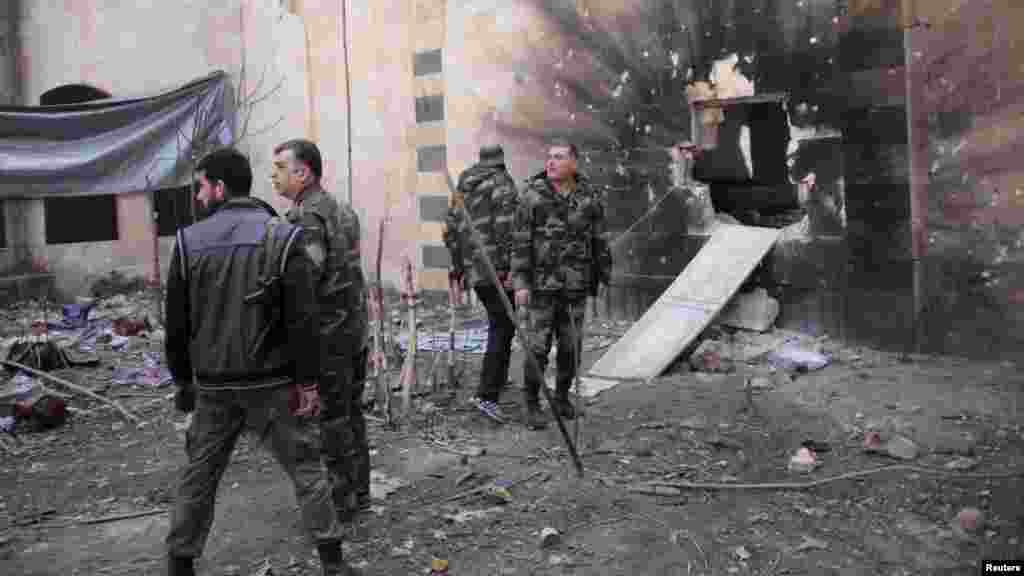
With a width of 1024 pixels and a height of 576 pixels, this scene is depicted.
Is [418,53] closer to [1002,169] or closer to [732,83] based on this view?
[732,83]

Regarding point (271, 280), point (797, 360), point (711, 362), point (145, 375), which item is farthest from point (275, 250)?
point (145, 375)

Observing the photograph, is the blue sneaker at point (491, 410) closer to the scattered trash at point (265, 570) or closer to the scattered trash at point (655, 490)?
the scattered trash at point (655, 490)

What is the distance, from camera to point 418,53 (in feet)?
33.9

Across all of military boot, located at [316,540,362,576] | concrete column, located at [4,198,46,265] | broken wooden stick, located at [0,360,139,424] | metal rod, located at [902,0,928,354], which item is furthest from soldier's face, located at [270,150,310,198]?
concrete column, located at [4,198,46,265]

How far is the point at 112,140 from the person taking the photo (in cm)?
1159

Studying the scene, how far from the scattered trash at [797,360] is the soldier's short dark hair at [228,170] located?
4.50 m

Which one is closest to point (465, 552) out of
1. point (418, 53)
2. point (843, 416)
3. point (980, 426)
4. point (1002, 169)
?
point (843, 416)

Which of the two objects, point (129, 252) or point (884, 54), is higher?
point (884, 54)

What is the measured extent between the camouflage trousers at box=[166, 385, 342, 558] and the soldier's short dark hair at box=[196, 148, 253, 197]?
0.78 metres

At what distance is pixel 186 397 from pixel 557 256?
2.56m

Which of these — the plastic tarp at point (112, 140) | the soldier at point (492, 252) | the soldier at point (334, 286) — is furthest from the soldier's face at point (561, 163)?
the plastic tarp at point (112, 140)

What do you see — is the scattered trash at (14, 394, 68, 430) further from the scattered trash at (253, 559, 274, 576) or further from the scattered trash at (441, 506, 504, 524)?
the scattered trash at (441, 506, 504, 524)

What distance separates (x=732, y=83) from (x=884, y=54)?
1236 millimetres

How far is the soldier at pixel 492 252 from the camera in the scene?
238 inches
